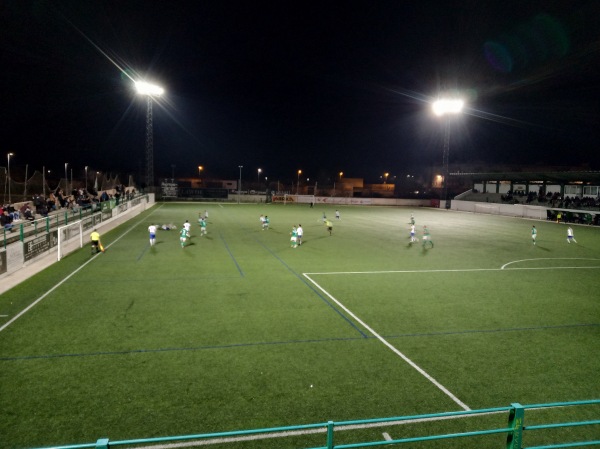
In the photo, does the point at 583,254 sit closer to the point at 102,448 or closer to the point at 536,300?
the point at 536,300

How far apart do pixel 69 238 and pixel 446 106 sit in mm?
54352

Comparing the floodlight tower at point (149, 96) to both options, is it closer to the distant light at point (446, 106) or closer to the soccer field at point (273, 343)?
the soccer field at point (273, 343)

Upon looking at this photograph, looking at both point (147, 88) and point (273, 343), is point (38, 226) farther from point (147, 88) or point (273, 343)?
point (147, 88)

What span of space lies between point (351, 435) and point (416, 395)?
5.89 feet

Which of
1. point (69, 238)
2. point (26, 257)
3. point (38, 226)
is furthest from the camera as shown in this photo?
point (69, 238)

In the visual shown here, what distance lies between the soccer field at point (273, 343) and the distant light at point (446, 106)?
144 ft

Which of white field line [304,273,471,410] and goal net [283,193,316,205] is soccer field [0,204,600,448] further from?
goal net [283,193,316,205]

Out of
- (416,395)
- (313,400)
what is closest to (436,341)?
(416,395)

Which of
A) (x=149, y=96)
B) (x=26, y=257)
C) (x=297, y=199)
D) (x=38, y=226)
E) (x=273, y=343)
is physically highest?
(x=149, y=96)

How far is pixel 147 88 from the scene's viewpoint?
169 ft

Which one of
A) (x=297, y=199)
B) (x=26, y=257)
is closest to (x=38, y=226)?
(x=26, y=257)

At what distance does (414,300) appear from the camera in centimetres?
1360

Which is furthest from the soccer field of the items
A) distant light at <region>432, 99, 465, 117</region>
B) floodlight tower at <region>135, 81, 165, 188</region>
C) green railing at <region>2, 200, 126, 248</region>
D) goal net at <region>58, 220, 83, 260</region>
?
distant light at <region>432, 99, 465, 117</region>

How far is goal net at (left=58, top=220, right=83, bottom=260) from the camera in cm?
2007
